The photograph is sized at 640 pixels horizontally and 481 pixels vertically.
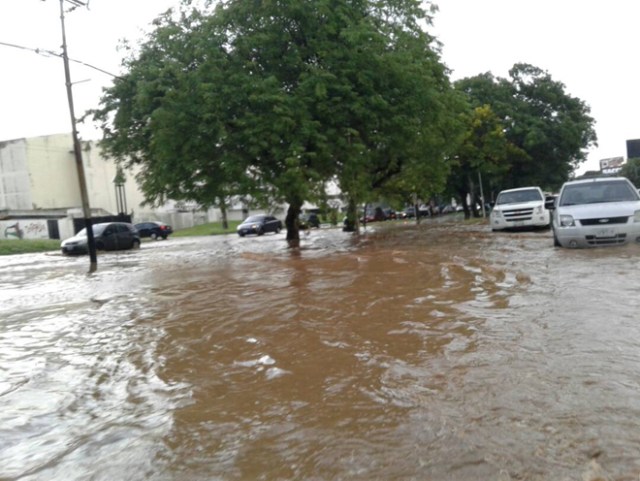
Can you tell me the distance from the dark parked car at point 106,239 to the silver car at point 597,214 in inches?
747

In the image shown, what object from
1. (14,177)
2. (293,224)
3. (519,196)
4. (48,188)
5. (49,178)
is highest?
(14,177)

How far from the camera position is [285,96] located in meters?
14.9

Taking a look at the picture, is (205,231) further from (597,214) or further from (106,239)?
(597,214)

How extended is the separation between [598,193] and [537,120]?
2820cm

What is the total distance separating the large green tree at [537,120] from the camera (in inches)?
1492

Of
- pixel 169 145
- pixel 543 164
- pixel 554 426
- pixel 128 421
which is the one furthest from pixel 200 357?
pixel 543 164

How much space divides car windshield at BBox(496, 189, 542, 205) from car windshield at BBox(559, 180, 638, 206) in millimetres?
8098

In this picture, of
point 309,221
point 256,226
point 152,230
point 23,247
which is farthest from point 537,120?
point 23,247

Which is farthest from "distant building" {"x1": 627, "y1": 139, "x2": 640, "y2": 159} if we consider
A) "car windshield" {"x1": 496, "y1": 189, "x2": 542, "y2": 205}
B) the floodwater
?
the floodwater

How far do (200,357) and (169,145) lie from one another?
11.8 metres

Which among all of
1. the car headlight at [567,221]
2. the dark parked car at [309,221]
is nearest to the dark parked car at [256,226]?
the dark parked car at [309,221]

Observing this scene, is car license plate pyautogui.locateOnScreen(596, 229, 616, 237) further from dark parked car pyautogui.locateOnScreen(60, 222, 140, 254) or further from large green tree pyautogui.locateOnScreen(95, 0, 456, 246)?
dark parked car pyautogui.locateOnScreen(60, 222, 140, 254)

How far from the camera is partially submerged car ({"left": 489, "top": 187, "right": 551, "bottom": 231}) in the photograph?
19203mm

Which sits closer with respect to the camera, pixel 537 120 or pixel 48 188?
pixel 537 120
